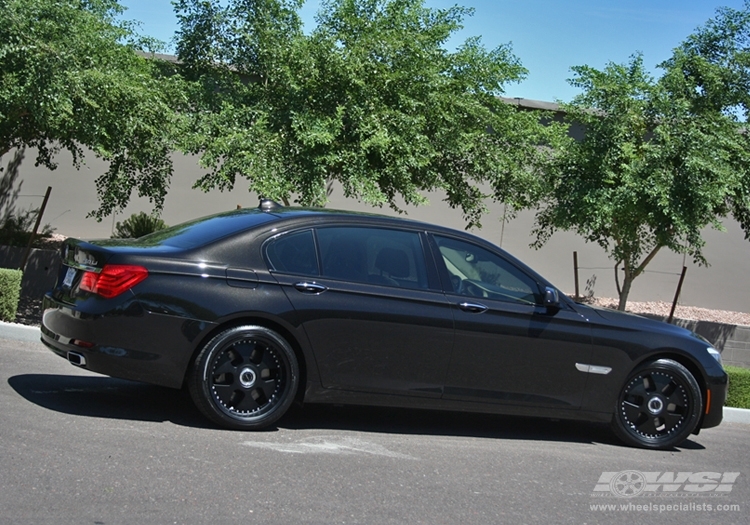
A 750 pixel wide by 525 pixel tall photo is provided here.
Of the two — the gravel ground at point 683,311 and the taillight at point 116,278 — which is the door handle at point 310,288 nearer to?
the taillight at point 116,278

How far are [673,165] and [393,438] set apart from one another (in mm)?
7784

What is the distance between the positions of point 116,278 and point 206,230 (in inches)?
34.3

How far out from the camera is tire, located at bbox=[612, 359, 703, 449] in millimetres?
7176

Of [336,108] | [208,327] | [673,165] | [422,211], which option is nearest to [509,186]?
[673,165]

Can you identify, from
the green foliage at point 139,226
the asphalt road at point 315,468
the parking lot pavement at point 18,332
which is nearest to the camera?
the asphalt road at point 315,468

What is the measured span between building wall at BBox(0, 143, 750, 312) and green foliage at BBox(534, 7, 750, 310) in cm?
373

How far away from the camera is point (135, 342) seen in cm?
590

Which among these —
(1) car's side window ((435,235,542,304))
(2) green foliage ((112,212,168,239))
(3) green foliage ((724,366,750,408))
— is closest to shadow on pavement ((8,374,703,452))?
(1) car's side window ((435,235,542,304))

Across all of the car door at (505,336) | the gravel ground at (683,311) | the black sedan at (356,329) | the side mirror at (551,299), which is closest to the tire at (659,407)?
the black sedan at (356,329)

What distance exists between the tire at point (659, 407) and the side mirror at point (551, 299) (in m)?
0.95

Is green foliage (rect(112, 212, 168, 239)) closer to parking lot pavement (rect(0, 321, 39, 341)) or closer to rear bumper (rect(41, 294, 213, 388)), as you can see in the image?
parking lot pavement (rect(0, 321, 39, 341))

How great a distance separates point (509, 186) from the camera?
43.4 feet

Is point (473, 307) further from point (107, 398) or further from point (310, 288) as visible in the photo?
point (107, 398)

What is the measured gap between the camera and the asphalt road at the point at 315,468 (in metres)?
4.66
